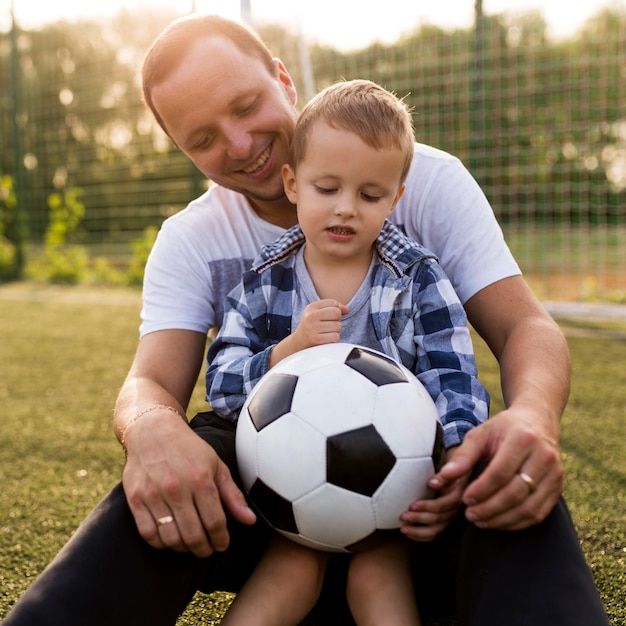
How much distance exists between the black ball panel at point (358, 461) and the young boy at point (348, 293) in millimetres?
177

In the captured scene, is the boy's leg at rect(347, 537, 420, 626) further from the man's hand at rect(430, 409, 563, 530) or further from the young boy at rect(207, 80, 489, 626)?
the man's hand at rect(430, 409, 563, 530)

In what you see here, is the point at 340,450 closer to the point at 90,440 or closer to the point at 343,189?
the point at 343,189

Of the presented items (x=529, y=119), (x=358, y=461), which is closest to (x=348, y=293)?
(x=358, y=461)

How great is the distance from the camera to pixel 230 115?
186 centimetres

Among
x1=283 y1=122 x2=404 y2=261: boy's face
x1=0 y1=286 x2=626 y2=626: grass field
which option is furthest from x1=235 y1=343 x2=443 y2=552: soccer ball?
x1=0 y1=286 x2=626 y2=626: grass field

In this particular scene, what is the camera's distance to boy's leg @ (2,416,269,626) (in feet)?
3.56

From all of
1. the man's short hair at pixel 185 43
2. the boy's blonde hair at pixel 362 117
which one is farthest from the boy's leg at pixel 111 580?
the man's short hair at pixel 185 43

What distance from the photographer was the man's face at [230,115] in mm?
1823

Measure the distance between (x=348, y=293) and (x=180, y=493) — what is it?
63 cm

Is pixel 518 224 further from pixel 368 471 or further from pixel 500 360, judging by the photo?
pixel 368 471

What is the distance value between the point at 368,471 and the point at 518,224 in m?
6.28

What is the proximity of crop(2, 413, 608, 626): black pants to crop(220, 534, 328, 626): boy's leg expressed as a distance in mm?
101

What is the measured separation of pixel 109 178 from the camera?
31.3 feet

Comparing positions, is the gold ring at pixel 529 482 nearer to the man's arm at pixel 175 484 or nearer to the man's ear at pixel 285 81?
the man's arm at pixel 175 484
